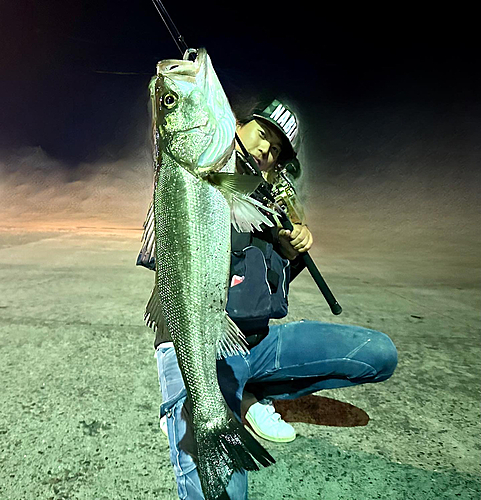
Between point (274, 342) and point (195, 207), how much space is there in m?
1.16

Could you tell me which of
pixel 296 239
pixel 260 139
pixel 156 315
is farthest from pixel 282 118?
pixel 156 315

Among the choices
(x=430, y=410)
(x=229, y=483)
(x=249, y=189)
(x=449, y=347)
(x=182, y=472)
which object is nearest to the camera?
(x=249, y=189)

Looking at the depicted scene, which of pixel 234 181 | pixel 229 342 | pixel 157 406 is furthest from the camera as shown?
pixel 157 406

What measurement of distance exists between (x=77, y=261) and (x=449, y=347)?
6061 mm

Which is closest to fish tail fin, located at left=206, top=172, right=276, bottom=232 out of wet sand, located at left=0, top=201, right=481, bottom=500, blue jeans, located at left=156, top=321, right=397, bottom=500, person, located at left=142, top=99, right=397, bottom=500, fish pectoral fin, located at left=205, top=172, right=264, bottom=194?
fish pectoral fin, located at left=205, top=172, right=264, bottom=194

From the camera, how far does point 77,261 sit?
295 inches

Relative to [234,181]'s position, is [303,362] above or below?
below

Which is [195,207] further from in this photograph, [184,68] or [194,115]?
[184,68]

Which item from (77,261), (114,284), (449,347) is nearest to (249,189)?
(449,347)

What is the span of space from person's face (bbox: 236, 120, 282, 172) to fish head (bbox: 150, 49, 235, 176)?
918 mm

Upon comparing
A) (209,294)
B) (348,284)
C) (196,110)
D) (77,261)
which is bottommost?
(77,261)

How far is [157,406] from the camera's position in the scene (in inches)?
102

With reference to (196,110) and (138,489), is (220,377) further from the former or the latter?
(196,110)

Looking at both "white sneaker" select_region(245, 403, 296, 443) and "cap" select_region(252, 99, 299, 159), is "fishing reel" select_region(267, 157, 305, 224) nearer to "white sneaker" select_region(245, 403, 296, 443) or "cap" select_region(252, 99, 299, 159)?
"cap" select_region(252, 99, 299, 159)
